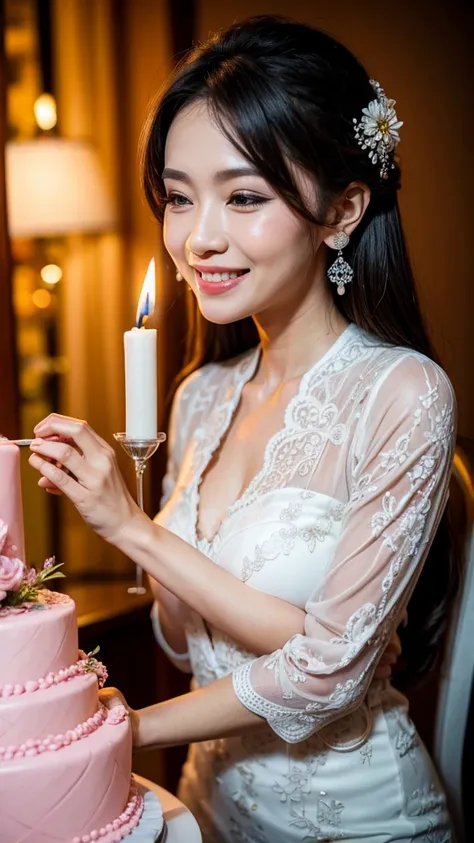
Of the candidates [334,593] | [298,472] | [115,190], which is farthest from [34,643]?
[115,190]

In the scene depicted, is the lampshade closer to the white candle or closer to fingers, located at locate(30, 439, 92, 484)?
fingers, located at locate(30, 439, 92, 484)

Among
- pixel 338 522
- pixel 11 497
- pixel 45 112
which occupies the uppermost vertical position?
pixel 45 112

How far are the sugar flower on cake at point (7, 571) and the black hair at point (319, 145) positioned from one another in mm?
784

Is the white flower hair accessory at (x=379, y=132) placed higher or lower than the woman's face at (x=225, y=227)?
higher

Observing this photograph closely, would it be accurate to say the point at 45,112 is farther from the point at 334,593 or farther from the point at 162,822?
the point at 162,822

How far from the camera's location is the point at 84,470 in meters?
1.60

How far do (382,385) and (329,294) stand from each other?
0.31 m

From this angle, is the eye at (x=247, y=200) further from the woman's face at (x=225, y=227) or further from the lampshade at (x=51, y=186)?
the lampshade at (x=51, y=186)

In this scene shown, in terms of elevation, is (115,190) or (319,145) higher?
(115,190)

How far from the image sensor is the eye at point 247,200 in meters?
1.82

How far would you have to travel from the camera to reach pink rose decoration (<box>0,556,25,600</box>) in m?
1.44

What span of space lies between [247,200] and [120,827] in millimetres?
1063

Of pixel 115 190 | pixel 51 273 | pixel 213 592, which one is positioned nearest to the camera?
pixel 213 592

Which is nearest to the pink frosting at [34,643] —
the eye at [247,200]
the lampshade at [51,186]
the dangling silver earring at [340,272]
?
the eye at [247,200]
